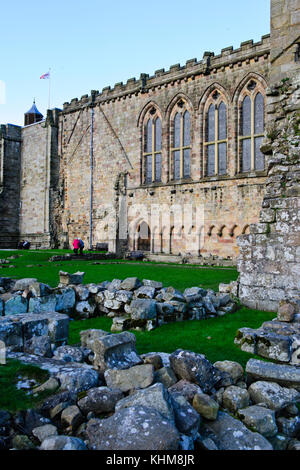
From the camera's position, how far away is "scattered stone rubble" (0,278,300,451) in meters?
2.25

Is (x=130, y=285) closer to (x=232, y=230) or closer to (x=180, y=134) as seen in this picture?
(x=232, y=230)

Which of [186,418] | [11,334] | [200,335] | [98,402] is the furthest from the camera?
[200,335]

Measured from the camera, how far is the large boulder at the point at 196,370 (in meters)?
3.11

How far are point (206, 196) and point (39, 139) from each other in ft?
53.6

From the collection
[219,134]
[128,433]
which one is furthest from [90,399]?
[219,134]

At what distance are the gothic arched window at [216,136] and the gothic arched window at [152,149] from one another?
3.44 meters

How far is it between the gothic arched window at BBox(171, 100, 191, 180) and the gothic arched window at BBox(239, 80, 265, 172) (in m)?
3.29

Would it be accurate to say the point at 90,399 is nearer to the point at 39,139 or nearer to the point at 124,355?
the point at 124,355

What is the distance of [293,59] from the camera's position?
295 inches

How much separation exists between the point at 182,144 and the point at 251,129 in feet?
13.7

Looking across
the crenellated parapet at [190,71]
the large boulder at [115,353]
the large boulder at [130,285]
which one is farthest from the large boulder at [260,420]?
the crenellated parapet at [190,71]

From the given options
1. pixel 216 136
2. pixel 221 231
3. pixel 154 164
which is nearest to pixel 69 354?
pixel 221 231

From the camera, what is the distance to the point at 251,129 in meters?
18.0

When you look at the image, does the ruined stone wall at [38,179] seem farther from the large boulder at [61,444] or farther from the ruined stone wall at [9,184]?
the large boulder at [61,444]
